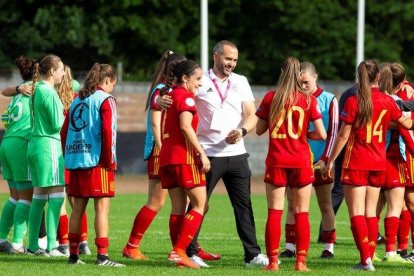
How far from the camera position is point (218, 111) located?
12.0 m

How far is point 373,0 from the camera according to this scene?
1652 inches

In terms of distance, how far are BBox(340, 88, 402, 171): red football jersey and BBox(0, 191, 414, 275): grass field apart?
97cm

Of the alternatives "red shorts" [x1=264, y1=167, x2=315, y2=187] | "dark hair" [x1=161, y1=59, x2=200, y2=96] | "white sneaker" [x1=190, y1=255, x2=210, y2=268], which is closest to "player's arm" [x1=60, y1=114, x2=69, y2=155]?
"dark hair" [x1=161, y1=59, x2=200, y2=96]

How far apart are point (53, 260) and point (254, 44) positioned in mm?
30727

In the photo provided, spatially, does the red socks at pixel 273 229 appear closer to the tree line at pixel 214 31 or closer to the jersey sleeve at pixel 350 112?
the jersey sleeve at pixel 350 112

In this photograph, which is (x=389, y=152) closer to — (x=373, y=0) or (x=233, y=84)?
(x=233, y=84)

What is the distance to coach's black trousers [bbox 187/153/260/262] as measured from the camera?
1197 centimetres

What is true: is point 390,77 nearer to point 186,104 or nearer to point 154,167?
point 186,104

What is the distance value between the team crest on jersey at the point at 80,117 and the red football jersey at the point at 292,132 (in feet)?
5.23

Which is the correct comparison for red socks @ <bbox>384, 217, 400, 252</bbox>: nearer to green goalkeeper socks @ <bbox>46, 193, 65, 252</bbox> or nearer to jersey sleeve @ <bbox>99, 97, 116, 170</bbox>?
jersey sleeve @ <bbox>99, 97, 116, 170</bbox>

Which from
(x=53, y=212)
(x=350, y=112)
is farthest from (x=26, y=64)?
(x=350, y=112)

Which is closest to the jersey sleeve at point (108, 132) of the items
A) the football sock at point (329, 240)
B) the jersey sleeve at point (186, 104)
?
the jersey sleeve at point (186, 104)

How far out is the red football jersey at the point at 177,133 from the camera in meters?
11.4

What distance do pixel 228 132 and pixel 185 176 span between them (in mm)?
760
